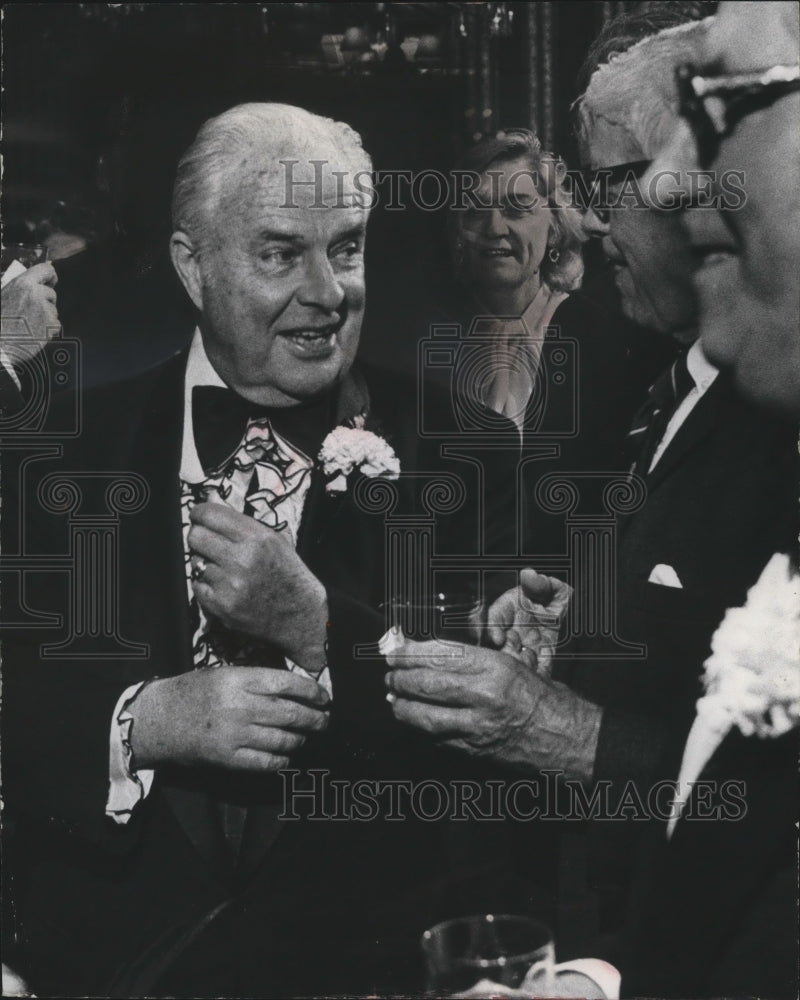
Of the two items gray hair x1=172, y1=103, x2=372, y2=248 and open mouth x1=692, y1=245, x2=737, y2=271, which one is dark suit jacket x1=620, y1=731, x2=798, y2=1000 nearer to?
open mouth x1=692, y1=245, x2=737, y2=271

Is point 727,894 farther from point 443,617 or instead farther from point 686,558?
point 443,617

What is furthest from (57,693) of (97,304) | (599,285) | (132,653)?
(599,285)

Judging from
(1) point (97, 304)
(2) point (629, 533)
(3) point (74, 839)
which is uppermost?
(1) point (97, 304)

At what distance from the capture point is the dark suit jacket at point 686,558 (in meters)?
2.96

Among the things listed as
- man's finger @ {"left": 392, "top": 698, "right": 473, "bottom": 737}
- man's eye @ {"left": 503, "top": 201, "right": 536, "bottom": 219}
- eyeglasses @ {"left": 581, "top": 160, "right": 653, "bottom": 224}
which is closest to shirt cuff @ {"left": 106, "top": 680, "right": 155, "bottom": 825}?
man's finger @ {"left": 392, "top": 698, "right": 473, "bottom": 737}

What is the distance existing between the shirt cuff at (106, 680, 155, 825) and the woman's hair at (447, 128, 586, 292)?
4.50 feet

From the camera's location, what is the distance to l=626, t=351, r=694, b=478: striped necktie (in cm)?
299

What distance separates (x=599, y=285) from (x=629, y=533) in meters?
0.60

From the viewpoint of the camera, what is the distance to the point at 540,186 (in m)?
2.95

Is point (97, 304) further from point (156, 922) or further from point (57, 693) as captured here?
point (156, 922)

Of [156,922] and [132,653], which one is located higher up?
[132,653]

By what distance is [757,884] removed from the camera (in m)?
3.02

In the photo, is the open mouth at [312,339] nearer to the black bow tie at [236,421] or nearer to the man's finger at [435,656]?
the black bow tie at [236,421]

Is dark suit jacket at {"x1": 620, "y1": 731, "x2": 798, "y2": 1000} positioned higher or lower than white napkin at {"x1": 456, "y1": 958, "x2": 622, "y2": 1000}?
higher
